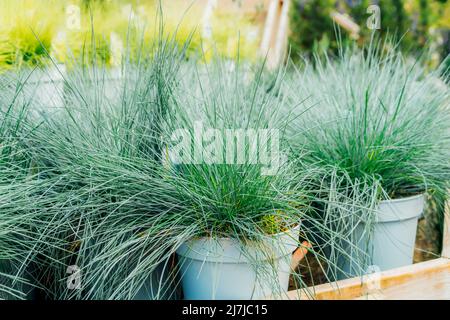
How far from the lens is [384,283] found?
1.65m

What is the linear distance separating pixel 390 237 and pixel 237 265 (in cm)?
65

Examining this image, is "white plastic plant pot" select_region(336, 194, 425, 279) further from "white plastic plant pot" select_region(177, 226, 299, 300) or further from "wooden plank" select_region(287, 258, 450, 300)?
"white plastic plant pot" select_region(177, 226, 299, 300)

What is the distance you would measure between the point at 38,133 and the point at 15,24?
1.05 m

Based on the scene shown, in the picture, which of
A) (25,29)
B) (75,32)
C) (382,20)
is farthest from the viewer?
(382,20)

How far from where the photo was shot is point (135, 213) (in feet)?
4.75

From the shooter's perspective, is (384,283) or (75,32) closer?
(384,283)

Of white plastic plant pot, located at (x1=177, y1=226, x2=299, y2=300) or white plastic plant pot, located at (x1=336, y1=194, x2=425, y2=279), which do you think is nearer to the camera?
white plastic plant pot, located at (x1=177, y1=226, x2=299, y2=300)

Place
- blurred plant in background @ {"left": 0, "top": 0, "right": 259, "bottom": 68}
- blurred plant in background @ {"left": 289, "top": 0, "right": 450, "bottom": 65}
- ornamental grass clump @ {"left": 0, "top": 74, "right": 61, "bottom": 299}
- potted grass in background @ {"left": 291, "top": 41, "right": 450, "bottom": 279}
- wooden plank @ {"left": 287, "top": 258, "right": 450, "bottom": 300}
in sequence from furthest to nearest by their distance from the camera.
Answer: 1. blurred plant in background @ {"left": 289, "top": 0, "right": 450, "bottom": 65}
2. blurred plant in background @ {"left": 0, "top": 0, "right": 259, "bottom": 68}
3. potted grass in background @ {"left": 291, "top": 41, "right": 450, "bottom": 279}
4. wooden plank @ {"left": 287, "top": 258, "right": 450, "bottom": 300}
5. ornamental grass clump @ {"left": 0, "top": 74, "right": 61, "bottom": 299}

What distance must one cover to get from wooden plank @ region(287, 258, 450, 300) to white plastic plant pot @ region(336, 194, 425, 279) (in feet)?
0.19

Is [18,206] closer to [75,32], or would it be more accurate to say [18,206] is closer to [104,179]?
[104,179]

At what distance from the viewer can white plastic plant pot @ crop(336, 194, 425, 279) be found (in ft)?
5.64

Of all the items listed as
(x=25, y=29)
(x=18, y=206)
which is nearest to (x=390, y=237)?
(x=18, y=206)

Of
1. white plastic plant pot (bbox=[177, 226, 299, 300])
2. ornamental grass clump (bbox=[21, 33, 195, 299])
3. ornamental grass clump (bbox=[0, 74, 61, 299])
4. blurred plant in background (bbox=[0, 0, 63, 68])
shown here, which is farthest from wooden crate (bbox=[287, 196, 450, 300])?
blurred plant in background (bbox=[0, 0, 63, 68])

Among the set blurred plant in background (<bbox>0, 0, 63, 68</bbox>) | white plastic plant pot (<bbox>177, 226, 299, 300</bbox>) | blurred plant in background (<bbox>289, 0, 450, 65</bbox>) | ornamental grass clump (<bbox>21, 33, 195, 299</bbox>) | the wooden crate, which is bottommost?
the wooden crate
